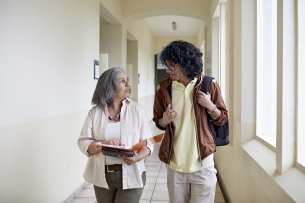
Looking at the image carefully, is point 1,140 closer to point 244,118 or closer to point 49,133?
point 49,133

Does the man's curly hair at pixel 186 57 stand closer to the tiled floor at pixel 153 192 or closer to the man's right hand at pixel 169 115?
the man's right hand at pixel 169 115

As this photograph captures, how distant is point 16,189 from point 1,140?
464 mm

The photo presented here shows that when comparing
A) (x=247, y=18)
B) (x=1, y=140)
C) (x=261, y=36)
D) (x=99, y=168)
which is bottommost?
(x=99, y=168)

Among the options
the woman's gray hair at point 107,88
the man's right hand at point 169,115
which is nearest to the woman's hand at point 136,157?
the man's right hand at point 169,115

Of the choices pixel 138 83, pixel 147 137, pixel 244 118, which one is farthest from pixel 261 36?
pixel 138 83

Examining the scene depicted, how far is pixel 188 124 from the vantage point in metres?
1.79

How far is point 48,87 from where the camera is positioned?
290cm

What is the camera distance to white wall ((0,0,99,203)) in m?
2.24

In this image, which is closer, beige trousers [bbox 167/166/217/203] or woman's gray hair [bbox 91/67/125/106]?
beige trousers [bbox 167/166/217/203]

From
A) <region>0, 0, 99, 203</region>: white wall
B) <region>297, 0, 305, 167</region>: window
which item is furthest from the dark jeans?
<region>297, 0, 305, 167</region>: window

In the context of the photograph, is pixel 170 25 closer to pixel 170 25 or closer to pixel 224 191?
pixel 170 25

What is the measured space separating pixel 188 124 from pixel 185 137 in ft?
0.28

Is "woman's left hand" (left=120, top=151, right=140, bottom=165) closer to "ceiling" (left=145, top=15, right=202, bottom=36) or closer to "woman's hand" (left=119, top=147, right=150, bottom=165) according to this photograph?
"woman's hand" (left=119, top=147, right=150, bottom=165)

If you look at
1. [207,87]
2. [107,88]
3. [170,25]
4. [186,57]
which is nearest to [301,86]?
[207,87]
